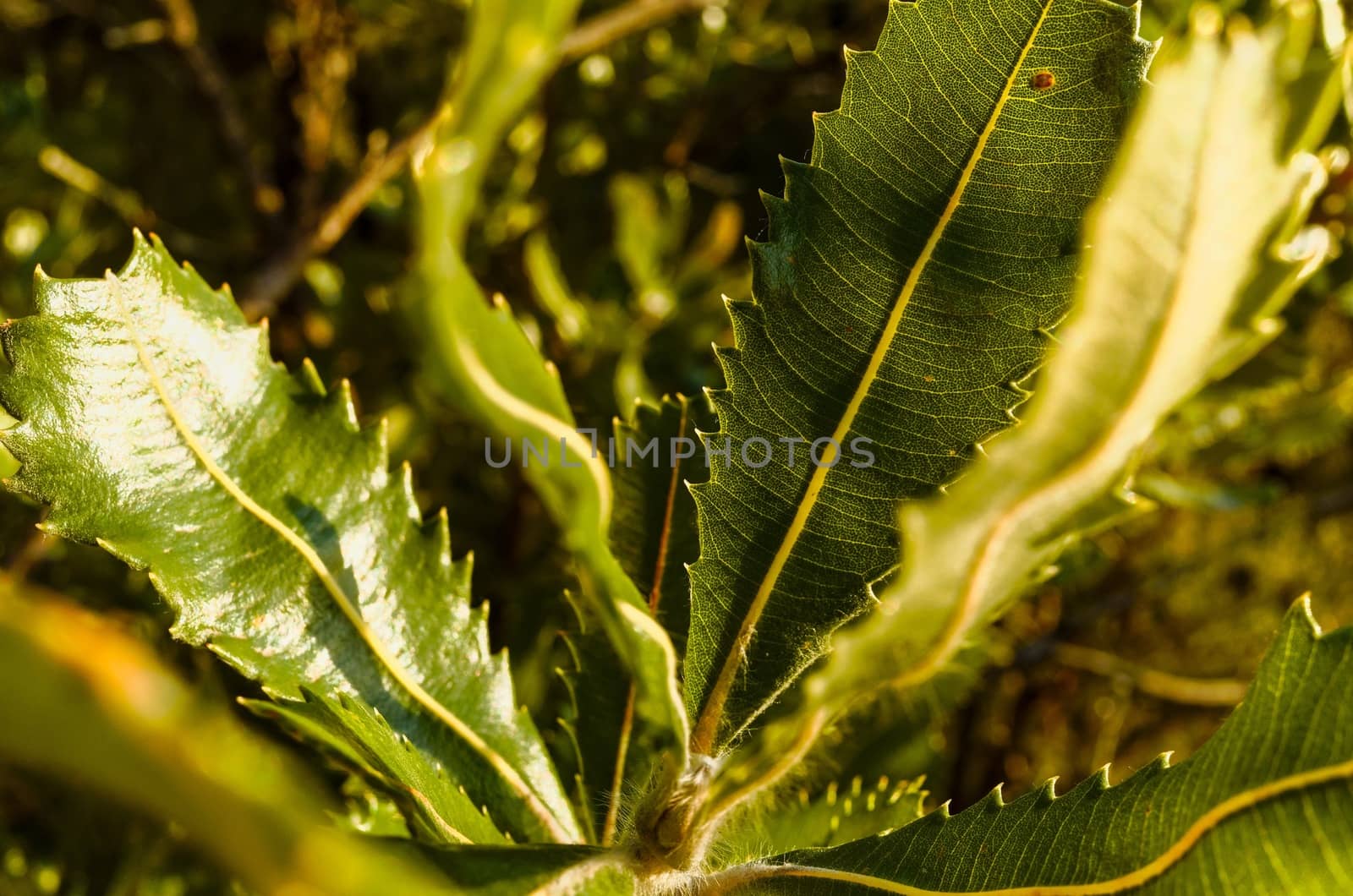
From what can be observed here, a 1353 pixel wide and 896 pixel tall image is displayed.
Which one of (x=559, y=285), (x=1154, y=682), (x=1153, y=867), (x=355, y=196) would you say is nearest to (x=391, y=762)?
(x=1153, y=867)

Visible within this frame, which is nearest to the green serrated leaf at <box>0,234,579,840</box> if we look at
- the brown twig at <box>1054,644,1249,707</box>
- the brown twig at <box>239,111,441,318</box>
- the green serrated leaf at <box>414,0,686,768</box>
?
the green serrated leaf at <box>414,0,686,768</box>

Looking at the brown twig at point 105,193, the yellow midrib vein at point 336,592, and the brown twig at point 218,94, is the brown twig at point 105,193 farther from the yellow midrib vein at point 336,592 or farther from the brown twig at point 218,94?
the yellow midrib vein at point 336,592

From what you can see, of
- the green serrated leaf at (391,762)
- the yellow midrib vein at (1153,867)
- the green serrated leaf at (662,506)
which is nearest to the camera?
the yellow midrib vein at (1153,867)

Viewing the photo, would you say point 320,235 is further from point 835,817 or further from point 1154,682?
point 1154,682

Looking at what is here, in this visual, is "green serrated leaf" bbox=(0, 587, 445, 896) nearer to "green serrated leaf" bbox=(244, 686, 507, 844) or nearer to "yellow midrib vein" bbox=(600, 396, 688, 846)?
"green serrated leaf" bbox=(244, 686, 507, 844)

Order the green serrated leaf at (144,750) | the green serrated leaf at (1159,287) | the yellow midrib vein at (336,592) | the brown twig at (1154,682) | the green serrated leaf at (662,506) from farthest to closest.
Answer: the brown twig at (1154,682)
the green serrated leaf at (662,506)
the yellow midrib vein at (336,592)
the green serrated leaf at (1159,287)
the green serrated leaf at (144,750)

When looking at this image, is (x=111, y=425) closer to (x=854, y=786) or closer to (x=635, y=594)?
(x=635, y=594)

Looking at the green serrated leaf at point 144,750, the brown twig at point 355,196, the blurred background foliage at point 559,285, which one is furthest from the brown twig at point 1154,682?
the green serrated leaf at point 144,750

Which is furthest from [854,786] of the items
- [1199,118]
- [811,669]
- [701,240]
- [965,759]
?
[965,759]
